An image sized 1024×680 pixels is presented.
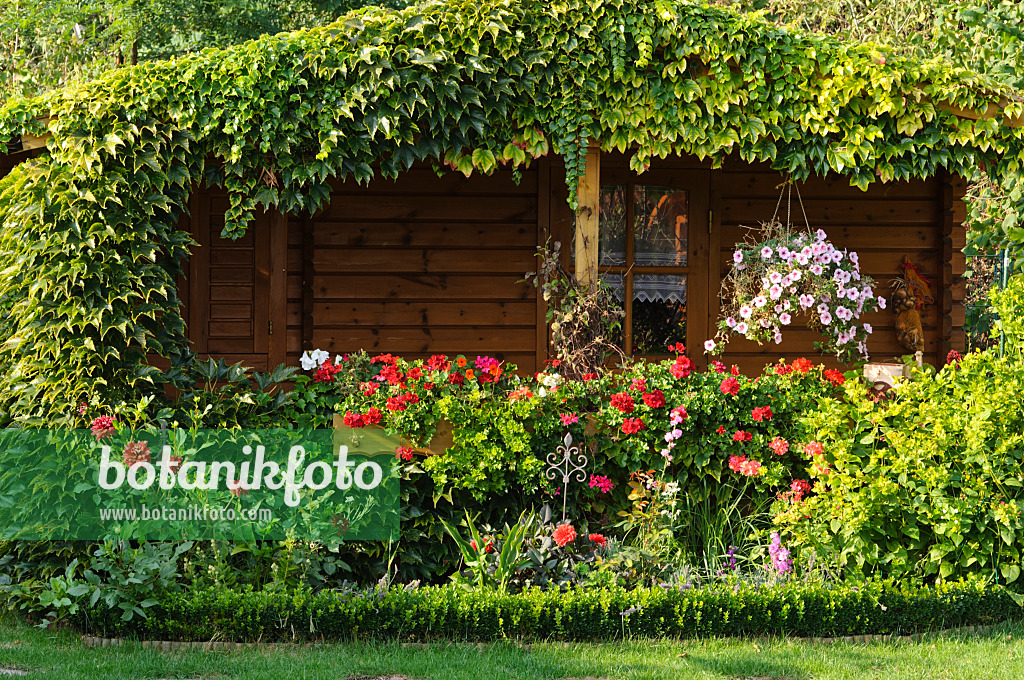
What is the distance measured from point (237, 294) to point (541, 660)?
4339mm

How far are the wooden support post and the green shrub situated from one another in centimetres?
152

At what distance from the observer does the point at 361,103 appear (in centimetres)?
493

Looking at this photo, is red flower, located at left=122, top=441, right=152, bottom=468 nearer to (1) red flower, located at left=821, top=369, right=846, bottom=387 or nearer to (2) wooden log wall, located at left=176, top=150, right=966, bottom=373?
(2) wooden log wall, located at left=176, top=150, right=966, bottom=373

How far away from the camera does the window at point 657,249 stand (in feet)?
23.3

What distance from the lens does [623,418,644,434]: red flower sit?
4762 millimetres

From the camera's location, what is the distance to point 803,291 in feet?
18.6

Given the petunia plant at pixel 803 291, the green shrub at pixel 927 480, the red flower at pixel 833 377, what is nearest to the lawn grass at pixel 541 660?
the green shrub at pixel 927 480

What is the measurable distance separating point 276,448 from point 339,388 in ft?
1.75

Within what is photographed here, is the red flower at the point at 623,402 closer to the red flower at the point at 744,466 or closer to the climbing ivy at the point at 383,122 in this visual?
the red flower at the point at 744,466

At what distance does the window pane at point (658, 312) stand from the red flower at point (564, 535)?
9.87ft

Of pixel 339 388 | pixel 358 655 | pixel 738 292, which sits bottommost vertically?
pixel 358 655

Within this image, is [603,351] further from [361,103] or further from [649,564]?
[361,103]

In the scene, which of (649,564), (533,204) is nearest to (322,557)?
(649,564)

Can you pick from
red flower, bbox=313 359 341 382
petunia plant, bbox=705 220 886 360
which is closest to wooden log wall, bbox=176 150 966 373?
petunia plant, bbox=705 220 886 360
